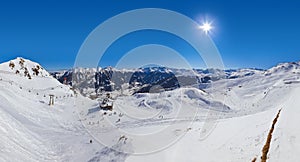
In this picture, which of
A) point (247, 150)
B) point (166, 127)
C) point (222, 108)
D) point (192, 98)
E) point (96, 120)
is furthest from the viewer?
point (192, 98)

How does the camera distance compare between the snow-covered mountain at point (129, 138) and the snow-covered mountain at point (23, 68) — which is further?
the snow-covered mountain at point (23, 68)

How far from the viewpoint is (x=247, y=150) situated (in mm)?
12680

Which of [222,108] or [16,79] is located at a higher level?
[16,79]

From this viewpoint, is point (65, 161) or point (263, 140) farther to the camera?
point (65, 161)

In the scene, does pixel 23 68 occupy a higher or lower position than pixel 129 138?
higher

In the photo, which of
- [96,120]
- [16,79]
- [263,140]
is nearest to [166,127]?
[96,120]

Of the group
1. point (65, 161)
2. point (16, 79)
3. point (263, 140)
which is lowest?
point (65, 161)

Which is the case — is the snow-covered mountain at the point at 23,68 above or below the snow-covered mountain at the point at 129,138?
above

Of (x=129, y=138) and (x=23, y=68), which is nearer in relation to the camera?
(x=129, y=138)

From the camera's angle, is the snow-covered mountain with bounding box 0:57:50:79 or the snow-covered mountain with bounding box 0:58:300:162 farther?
the snow-covered mountain with bounding box 0:57:50:79

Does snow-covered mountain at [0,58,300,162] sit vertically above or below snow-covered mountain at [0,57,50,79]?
below

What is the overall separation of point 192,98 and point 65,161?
33.4 m

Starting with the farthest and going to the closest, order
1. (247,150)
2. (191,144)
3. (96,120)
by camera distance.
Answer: (96,120) < (191,144) < (247,150)

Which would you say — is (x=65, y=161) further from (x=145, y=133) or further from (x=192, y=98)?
(x=192, y=98)
